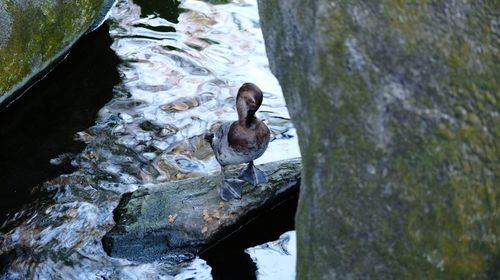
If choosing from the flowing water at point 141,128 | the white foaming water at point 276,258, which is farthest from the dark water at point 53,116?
the white foaming water at point 276,258

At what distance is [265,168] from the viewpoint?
5309 millimetres

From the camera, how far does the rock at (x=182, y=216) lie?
492 centimetres

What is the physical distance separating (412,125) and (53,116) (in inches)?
162

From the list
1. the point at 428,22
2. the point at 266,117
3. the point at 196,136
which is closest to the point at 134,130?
the point at 196,136

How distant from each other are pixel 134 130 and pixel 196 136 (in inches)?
19.7

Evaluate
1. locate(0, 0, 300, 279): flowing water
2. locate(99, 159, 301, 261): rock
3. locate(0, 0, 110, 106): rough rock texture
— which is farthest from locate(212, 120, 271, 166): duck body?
locate(0, 0, 110, 106): rough rock texture

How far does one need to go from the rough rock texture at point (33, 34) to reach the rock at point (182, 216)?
194 centimetres

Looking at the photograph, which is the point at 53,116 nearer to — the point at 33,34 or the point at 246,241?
the point at 33,34

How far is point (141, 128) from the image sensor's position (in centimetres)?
627

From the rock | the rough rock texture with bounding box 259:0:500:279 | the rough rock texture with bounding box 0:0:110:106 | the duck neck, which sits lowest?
the rock

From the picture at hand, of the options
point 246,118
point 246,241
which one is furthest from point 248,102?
point 246,241

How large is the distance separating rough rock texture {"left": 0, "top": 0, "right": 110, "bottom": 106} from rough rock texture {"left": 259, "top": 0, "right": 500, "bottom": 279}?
12.7 feet

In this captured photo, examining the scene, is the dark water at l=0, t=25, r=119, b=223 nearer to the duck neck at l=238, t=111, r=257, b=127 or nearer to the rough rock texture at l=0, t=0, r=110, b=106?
the rough rock texture at l=0, t=0, r=110, b=106

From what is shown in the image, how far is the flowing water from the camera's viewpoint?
497 cm
